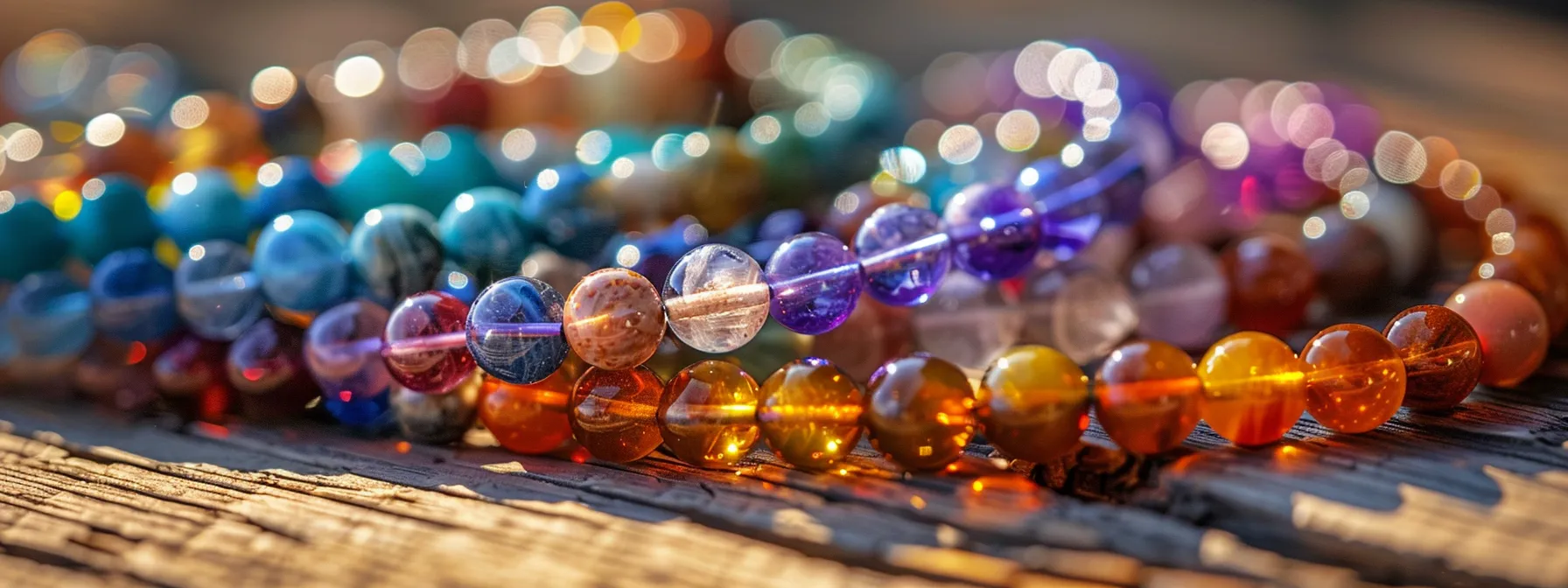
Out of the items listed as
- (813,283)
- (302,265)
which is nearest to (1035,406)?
(813,283)

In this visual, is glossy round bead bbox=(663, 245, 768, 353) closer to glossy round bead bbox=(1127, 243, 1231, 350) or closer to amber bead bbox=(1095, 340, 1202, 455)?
amber bead bbox=(1095, 340, 1202, 455)

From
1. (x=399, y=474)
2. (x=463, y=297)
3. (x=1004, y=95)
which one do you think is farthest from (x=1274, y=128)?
(x=399, y=474)

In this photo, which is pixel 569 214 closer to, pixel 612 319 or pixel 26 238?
pixel 612 319

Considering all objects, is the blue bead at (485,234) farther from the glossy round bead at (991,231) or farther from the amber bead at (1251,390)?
the amber bead at (1251,390)

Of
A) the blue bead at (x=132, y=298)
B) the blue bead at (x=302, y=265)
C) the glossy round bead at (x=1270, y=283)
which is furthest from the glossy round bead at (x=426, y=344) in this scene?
the glossy round bead at (x=1270, y=283)

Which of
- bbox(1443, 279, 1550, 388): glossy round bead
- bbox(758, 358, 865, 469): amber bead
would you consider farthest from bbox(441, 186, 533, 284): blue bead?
bbox(1443, 279, 1550, 388): glossy round bead

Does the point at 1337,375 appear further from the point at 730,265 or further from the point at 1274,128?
the point at 1274,128
